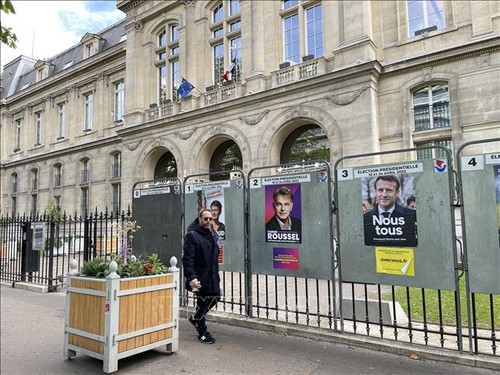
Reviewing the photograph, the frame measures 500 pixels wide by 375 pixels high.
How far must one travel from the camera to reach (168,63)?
23172 millimetres

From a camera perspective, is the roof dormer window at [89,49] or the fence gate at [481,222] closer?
the fence gate at [481,222]

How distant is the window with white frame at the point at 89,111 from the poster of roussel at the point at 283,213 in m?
29.1

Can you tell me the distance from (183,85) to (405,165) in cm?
1618

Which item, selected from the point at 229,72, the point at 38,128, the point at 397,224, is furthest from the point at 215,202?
the point at 38,128

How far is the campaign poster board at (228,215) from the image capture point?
22.3ft

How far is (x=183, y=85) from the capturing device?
766 inches

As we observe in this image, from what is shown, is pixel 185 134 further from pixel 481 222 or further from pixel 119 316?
pixel 481 222

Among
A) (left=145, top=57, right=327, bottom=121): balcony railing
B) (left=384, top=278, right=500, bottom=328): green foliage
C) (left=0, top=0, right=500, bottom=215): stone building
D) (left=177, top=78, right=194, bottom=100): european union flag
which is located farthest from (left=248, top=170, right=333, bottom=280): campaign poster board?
(left=177, top=78, right=194, bottom=100): european union flag

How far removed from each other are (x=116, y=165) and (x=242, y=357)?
2618cm

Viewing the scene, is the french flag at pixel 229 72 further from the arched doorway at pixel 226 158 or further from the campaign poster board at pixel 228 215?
the campaign poster board at pixel 228 215

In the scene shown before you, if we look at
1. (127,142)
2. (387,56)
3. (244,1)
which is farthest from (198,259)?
(127,142)

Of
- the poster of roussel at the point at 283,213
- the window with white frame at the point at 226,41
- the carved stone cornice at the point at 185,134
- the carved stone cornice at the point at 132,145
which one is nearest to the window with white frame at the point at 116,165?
the carved stone cornice at the point at 132,145

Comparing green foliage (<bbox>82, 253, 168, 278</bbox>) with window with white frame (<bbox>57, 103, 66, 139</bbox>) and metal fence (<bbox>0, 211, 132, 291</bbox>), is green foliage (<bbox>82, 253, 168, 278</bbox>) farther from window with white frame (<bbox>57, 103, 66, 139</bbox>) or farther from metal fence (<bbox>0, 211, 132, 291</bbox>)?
window with white frame (<bbox>57, 103, 66, 139</bbox>)

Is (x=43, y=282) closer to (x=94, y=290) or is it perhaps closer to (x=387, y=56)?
(x=94, y=290)
